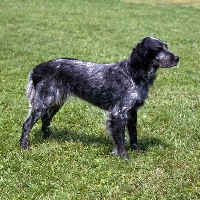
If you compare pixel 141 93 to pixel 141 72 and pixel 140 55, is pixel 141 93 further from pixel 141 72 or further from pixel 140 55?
pixel 140 55

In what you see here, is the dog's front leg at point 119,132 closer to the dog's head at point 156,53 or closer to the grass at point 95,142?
the grass at point 95,142

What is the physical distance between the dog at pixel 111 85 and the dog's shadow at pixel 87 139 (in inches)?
14.3

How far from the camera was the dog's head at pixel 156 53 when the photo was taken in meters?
6.39

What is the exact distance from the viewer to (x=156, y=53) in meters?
6.45

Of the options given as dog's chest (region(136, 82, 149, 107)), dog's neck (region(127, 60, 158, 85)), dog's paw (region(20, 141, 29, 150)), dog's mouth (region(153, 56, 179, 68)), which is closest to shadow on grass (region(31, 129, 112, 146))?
dog's paw (region(20, 141, 29, 150))

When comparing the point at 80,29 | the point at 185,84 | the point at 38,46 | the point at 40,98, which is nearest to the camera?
the point at 40,98

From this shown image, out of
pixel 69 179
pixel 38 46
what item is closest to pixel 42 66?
pixel 69 179

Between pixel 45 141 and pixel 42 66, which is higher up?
pixel 42 66

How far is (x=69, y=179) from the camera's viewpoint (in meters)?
5.80

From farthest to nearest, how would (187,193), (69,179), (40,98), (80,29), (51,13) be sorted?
(51,13) → (80,29) → (40,98) → (69,179) → (187,193)

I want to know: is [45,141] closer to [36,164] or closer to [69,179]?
[36,164]

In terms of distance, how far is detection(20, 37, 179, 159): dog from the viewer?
6.48 m

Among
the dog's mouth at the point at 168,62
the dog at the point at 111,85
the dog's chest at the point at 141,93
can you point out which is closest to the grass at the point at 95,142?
the dog at the point at 111,85

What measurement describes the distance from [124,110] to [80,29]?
1497 cm
